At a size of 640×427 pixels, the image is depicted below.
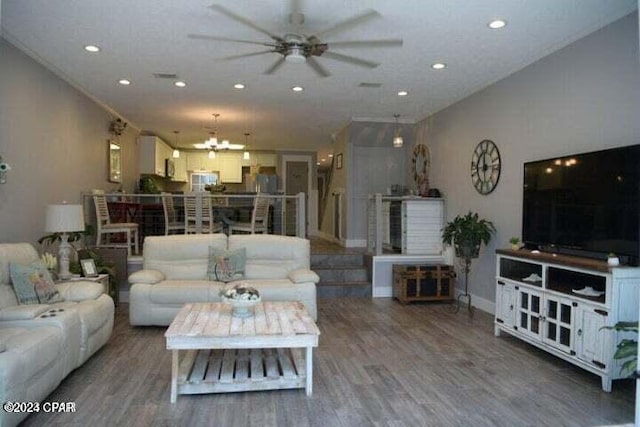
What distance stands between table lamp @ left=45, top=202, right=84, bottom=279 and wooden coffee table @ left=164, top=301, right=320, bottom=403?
5.34 ft

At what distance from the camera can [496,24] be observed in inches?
134

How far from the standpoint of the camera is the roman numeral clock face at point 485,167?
4922mm

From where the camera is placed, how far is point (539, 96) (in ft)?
13.8

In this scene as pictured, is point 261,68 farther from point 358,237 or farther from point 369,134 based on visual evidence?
point 358,237

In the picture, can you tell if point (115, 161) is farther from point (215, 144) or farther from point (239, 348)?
point (239, 348)

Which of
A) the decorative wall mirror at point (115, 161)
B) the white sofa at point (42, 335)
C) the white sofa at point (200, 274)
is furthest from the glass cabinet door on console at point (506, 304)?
the decorative wall mirror at point (115, 161)

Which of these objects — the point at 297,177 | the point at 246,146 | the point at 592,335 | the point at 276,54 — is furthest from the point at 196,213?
the point at 592,335

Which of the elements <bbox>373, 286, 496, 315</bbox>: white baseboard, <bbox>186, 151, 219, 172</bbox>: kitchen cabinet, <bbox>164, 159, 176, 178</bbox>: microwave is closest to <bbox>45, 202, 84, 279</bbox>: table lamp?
<bbox>373, 286, 496, 315</bbox>: white baseboard

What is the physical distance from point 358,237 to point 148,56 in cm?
508

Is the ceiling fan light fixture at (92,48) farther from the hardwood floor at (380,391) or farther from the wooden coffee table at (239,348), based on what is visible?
the hardwood floor at (380,391)

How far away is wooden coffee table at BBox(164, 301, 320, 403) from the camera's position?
268cm

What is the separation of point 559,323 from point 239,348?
2567mm

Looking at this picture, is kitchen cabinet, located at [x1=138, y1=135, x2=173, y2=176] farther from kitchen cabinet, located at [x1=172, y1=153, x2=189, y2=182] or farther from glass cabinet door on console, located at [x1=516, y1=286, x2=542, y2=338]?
glass cabinet door on console, located at [x1=516, y1=286, x2=542, y2=338]

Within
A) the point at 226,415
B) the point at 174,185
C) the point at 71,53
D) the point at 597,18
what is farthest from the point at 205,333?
the point at 174,185
